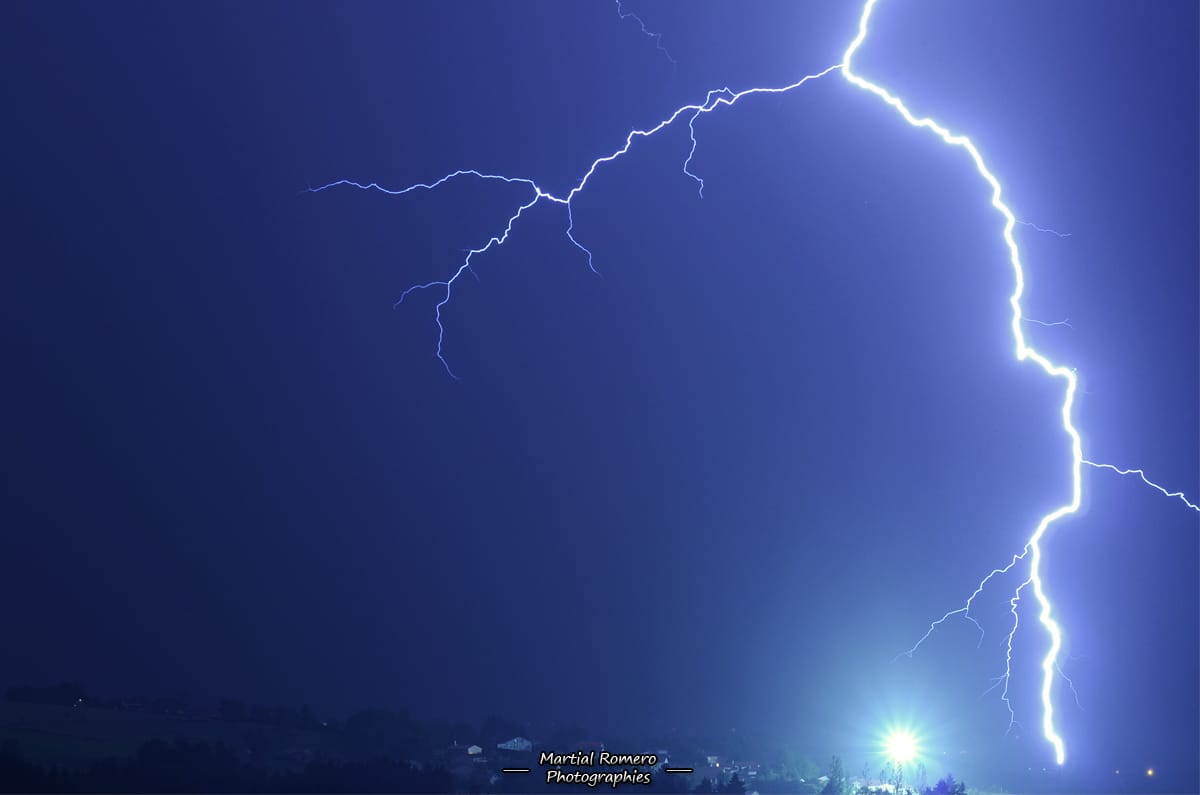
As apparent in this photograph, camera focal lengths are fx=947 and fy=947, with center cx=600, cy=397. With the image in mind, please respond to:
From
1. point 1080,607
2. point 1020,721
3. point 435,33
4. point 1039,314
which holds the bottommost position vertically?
point 1020,721

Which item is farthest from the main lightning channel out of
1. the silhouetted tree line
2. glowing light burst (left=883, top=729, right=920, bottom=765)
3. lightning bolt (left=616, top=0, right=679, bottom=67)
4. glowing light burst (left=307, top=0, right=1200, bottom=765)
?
the silhouetted tree line

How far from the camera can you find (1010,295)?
304 inches

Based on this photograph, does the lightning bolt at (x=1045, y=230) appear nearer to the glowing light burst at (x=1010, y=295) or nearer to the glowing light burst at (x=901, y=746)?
the glowing light burst at (x=1010, y=295)

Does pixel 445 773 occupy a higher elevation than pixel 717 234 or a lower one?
lower

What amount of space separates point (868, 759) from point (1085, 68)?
6003 millimetres

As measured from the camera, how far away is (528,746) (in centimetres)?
695

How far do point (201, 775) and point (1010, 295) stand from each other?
22.2ft

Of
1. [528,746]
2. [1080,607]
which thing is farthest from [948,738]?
[528,746]

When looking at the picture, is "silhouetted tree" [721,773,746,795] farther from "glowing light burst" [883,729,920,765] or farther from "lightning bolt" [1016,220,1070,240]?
"lightning bolt" [1016,220,1070,240]

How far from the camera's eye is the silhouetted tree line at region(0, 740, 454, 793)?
5.04 m

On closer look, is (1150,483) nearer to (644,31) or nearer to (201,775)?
(644,31)

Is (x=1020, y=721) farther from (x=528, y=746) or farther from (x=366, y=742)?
(x=366, y=742)

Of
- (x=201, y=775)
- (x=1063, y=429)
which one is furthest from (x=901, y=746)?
(x=201, y=775)

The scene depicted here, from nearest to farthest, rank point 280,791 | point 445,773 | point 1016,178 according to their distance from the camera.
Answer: point 280,791 < point 445,773 < point 1016,178
